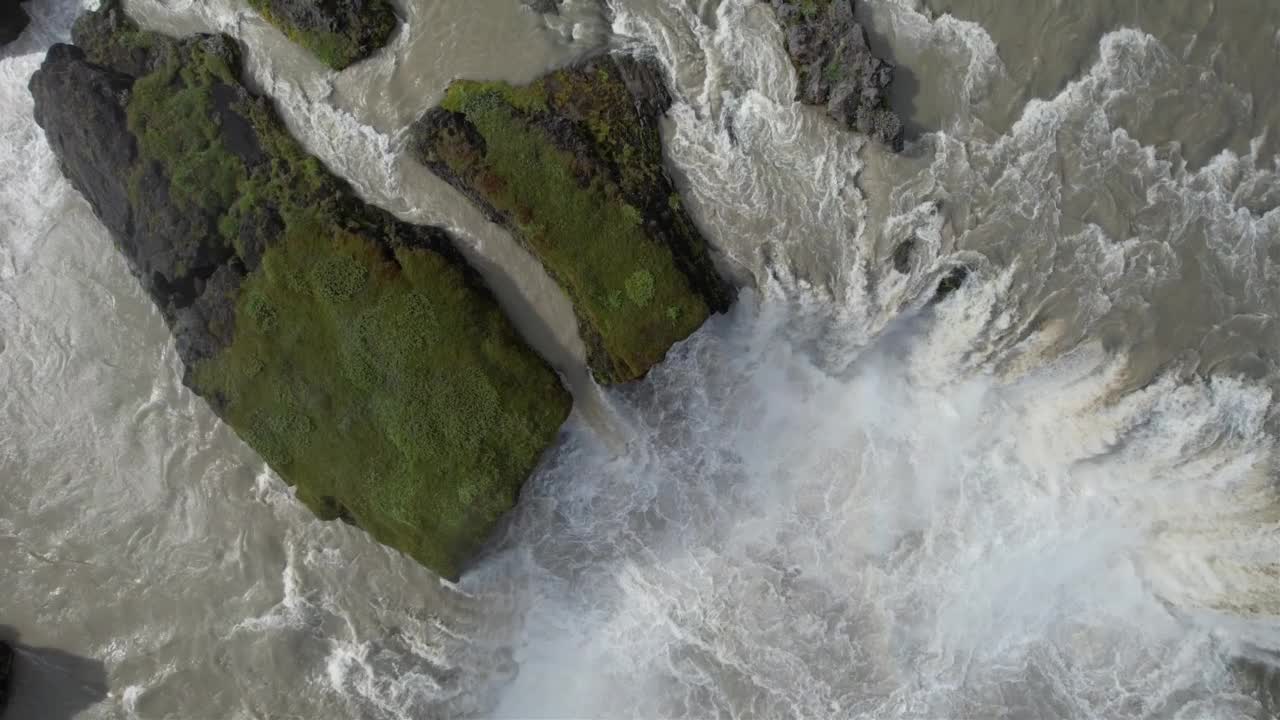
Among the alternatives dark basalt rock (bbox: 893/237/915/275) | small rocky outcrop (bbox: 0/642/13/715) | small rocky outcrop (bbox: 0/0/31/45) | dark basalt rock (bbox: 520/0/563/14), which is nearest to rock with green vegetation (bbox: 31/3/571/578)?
small rocky outcrop (bbox: 0/0/31/45)

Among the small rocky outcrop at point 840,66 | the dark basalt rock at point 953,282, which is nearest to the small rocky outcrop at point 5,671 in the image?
the small rocky outcrop at point 840,66

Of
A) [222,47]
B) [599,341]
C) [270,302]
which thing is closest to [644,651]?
[599,341]

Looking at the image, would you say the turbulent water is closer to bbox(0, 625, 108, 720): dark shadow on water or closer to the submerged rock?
bbox(0, 625, 108, 720): dark shadow on water

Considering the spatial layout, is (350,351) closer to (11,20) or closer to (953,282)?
(11,20)

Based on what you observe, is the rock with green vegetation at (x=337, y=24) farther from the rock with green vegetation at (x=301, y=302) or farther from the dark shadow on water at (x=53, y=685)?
the dark shadow on water at (x=53, y=685)

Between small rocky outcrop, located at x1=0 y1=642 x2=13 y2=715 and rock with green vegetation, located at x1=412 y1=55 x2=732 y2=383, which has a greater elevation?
rock with green vegetation, located at x1=412 y1=55 x2=732 y2=383
